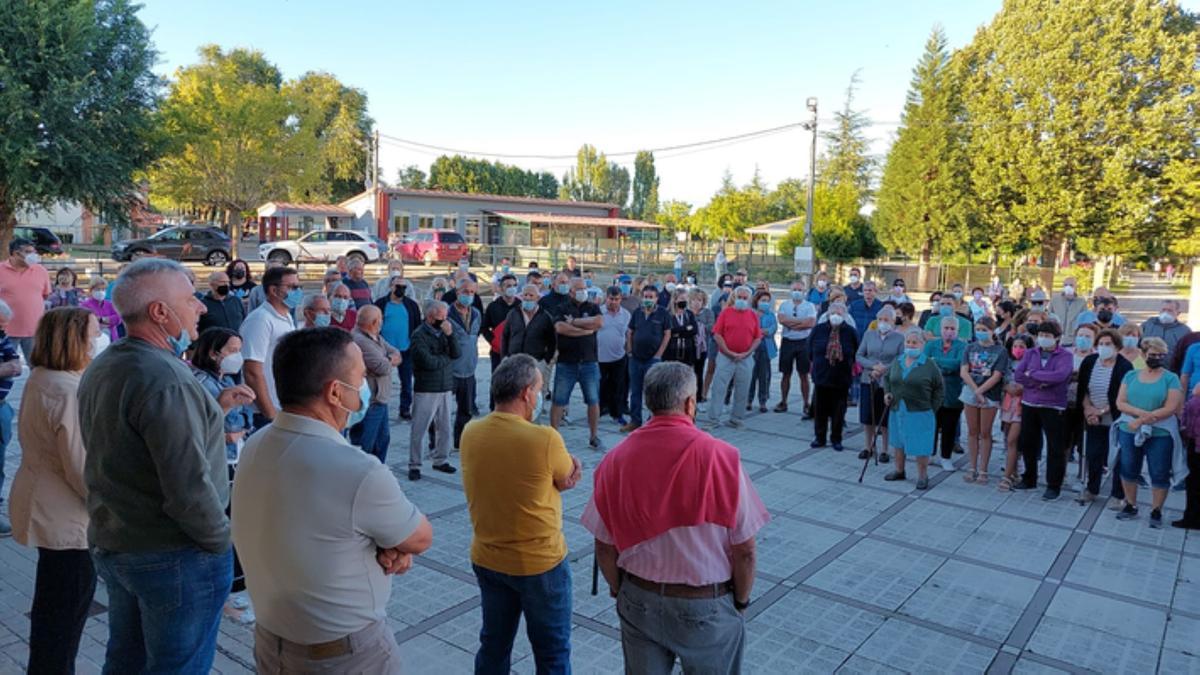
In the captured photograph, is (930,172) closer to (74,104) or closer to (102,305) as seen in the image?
(74,104)

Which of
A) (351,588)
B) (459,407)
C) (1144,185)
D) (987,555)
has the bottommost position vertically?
(987,555)

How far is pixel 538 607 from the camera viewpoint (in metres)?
3.13

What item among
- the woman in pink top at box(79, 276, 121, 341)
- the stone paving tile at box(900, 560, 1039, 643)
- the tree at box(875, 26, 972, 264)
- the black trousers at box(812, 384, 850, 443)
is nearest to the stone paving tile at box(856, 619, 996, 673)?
the stone paving tile at box(900, 560, 1039, 643)

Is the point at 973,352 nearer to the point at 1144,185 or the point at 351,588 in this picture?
the point at 351,588

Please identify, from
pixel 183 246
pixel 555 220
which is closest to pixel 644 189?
pixel 555 220

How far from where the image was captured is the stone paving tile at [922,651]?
4.26m

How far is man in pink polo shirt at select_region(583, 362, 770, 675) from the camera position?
269 centimetres

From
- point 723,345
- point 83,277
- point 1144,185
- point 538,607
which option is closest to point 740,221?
point 1144,185

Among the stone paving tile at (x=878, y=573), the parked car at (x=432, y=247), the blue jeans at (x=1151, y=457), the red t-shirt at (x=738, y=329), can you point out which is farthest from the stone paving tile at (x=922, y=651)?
the parked car at (x=432, y=247)

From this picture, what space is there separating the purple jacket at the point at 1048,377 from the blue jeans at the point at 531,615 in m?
5.89

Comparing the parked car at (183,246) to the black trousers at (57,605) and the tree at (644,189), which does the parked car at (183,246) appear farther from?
the tree at (644,189)

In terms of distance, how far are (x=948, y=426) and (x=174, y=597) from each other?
7795 millimetres

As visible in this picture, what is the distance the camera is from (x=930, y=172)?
1505 inches

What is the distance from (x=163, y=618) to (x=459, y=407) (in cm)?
578
